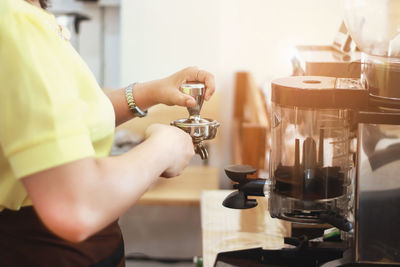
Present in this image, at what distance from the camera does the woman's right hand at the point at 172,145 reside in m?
0.77

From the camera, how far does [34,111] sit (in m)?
0.62

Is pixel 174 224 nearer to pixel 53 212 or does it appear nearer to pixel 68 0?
pixel 68 0

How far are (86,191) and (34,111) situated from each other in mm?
109

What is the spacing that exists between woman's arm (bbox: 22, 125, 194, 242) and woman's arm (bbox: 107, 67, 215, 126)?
302 millimetres

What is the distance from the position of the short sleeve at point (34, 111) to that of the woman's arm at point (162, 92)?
35 cm

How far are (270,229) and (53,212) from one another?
2.11 ft

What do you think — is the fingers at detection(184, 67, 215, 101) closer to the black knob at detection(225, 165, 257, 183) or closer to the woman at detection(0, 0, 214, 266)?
the black knob at detection(225, 165, 257, 183)

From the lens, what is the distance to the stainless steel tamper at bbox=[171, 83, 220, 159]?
893 millimetres

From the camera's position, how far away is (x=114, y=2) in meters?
2.74

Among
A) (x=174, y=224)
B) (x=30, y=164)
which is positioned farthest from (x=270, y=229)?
(x=174, y=224)

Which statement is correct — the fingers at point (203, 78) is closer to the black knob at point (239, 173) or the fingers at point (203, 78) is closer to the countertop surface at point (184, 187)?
the black knob at point (239, 173)

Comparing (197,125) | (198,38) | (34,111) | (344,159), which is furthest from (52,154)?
(198,38)

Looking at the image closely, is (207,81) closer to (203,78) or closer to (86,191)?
(203,78)

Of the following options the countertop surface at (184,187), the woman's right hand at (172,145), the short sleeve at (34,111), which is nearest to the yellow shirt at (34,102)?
the short sleeve at (34,111)
